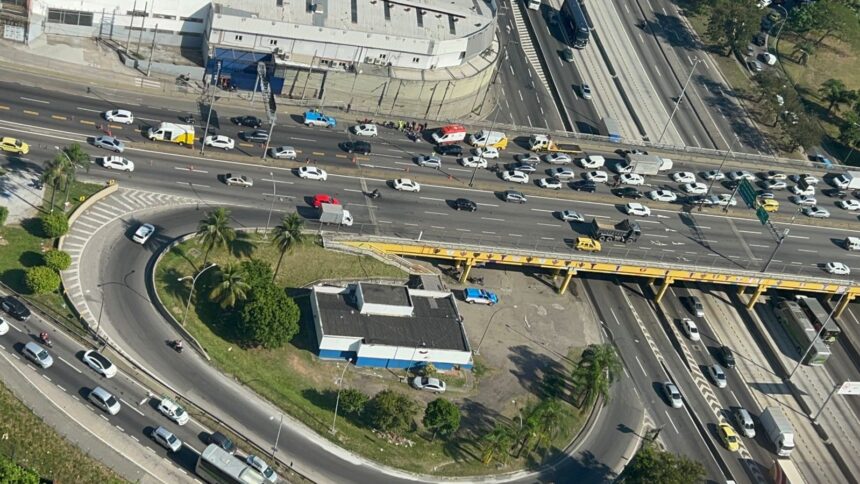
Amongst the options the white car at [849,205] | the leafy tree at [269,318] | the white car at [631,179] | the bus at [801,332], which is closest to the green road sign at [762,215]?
the bus at [801,332]

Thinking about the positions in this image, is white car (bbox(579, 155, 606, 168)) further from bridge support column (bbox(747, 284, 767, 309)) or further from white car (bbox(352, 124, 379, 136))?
white car (bbox(352, 124, 379, 136))

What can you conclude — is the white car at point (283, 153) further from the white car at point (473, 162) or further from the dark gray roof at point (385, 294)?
the dark gray roof at point (385, 294)

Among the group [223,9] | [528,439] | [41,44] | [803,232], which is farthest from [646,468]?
[41,44]

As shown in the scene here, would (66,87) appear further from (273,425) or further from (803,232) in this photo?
(803,232)

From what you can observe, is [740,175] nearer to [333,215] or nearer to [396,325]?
[333,215]

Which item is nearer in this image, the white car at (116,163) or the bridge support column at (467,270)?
the white car at (116,163)

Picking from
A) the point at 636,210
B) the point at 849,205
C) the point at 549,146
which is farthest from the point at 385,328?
the point at 849,205
